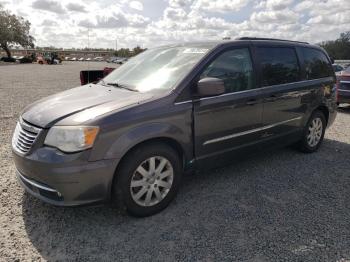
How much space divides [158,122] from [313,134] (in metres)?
3.39

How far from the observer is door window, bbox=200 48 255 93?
3787mm

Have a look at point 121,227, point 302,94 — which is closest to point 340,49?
point 302,94

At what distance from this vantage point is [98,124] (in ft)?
9.43

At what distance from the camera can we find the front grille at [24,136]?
3.03 m

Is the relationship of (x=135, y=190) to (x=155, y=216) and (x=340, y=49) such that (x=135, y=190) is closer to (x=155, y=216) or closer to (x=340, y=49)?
(x=155, y=216)

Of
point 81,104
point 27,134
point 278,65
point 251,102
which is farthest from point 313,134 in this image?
point 27,134

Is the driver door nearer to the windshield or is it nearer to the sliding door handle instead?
the sliding door handle

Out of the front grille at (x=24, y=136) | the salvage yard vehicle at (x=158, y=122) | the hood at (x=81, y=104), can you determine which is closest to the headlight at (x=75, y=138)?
the salvage yard vehicle at (x=158, y=122)

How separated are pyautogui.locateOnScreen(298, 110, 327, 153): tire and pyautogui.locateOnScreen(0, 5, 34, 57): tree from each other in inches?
2876

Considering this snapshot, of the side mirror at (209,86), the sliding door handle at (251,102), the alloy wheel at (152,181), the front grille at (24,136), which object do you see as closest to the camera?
the front grille at (24,136)

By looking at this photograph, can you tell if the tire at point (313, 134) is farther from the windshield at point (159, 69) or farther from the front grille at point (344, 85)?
the front grille at point (344, 85)

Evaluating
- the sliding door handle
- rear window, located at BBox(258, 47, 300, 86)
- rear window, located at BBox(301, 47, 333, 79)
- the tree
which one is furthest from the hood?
the tree

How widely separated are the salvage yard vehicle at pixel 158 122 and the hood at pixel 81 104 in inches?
0.5

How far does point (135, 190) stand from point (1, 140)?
3821 millimetres
